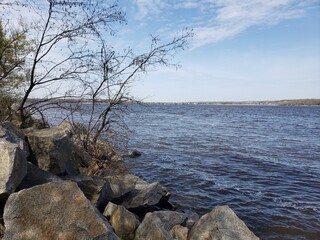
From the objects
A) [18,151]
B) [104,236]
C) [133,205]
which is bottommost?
[133,205]

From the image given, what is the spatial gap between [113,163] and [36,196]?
20.9ft

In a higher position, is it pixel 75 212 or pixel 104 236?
pixel 75 212

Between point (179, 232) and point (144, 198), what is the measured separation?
1.66 meters

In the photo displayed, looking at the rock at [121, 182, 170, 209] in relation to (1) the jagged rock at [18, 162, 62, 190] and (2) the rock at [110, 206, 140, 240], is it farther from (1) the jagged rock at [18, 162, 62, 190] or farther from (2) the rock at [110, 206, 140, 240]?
(1) the jagged rock at [18, 162, 62, 190]

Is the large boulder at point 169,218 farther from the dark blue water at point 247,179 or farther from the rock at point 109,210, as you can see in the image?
the dark blue water at point 247,179

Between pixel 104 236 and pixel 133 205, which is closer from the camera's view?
pixel 104 236

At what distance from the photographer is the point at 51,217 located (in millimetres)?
4840

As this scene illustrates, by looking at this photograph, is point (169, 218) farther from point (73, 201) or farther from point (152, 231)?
point (73, 201)

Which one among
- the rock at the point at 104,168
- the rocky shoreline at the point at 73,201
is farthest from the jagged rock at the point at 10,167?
the rock at the point at 104,168

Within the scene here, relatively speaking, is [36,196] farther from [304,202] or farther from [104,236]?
[304,202]

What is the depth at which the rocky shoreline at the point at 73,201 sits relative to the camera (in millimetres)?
4809

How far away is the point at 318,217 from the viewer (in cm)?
1066

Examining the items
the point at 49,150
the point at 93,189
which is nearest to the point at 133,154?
the point at 93,189

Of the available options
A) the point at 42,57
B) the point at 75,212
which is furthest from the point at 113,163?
the point at 75,212
